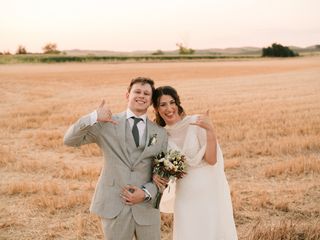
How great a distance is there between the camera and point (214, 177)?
456cm

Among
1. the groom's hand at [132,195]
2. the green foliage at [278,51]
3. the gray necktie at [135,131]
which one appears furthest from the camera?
the green foliage at [278,51]

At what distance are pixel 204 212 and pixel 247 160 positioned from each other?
231 inches

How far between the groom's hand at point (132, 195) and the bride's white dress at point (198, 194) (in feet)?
2.33

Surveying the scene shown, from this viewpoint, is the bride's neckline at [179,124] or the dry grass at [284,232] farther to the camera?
the dry grass at [284,232]

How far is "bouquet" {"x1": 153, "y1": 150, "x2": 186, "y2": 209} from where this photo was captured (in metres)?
3.83

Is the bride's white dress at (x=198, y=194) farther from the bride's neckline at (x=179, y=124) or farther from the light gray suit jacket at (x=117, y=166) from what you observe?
the light gray suit jacket at (x=117, y=166)

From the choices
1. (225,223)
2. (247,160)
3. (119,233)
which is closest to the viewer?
(119,233)

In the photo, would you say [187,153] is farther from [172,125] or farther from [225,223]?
[225,223]

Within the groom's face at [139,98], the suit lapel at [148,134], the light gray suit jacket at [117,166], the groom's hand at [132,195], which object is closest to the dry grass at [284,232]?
the light gray suit jacket at [117,166]

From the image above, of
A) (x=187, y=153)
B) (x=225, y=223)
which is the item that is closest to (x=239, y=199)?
(x=225, y=223)

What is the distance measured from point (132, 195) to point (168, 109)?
3.20 feet

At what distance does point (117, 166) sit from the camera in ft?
12.6

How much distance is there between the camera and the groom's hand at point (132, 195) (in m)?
3.76

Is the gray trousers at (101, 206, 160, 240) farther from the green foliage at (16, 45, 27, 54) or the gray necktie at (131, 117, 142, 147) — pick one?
the green foliage at (16, 45, 27, 54)
